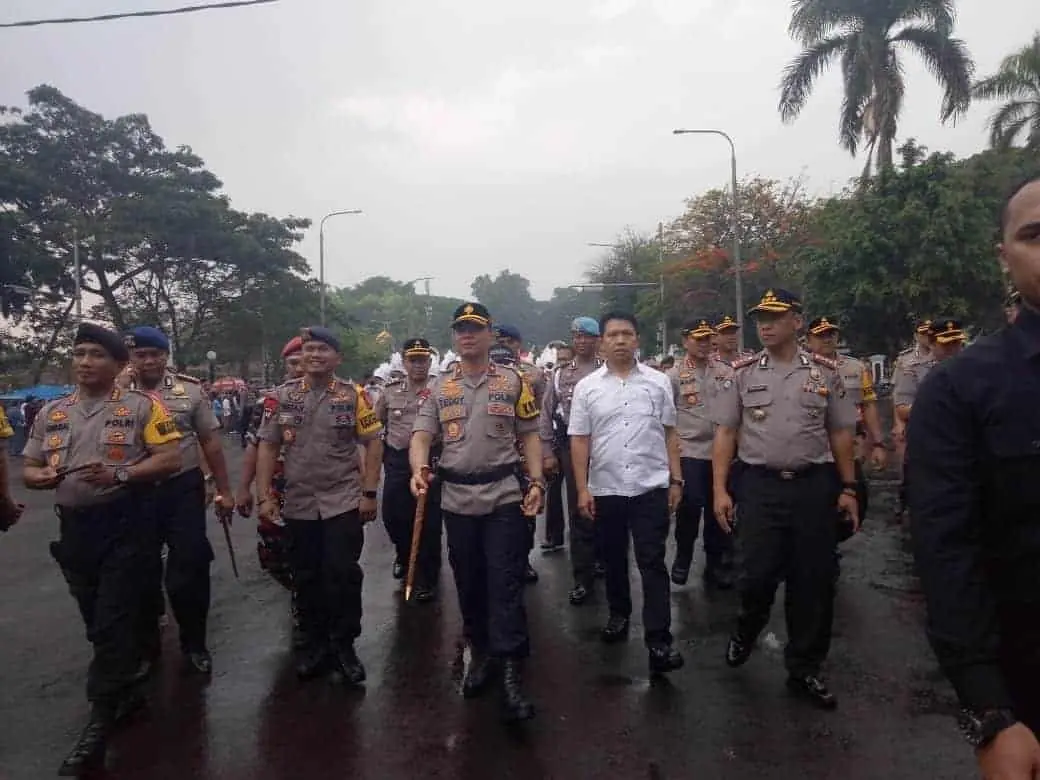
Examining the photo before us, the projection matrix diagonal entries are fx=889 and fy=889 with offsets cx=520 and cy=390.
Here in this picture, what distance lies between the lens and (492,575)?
14.6 feet

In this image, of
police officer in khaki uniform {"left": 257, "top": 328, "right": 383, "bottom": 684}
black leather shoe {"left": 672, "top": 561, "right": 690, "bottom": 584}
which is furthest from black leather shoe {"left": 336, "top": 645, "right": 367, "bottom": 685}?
black leather shoe {"left": 672, "top": 561, "right": 690, "bottom": 584}

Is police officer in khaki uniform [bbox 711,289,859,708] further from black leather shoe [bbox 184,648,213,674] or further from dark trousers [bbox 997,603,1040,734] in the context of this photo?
black leather shoe [bbox 184,648,213,674]

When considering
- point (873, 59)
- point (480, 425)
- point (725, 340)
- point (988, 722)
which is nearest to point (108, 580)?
point (480, 425)

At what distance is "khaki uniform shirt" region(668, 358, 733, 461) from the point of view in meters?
6.73

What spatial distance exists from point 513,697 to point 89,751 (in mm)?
1851

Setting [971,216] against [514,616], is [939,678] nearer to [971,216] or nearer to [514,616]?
[514,616]

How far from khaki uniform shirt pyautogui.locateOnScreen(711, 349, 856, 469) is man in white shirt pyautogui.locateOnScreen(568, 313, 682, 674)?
527mm

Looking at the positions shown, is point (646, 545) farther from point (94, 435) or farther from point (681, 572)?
point (94, 435)

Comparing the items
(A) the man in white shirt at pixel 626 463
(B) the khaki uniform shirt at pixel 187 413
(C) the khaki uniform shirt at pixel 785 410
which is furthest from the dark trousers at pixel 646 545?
(B) the khaki uniform shirt at pixel 187 413

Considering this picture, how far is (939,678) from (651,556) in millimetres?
1572

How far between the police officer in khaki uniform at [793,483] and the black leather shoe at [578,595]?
5.97ft

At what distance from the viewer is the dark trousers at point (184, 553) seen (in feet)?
16.3

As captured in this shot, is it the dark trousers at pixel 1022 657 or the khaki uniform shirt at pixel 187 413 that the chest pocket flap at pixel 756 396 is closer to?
the dark trousers at pixel 1022 657

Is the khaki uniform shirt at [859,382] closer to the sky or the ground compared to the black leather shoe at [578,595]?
closer to the sky
